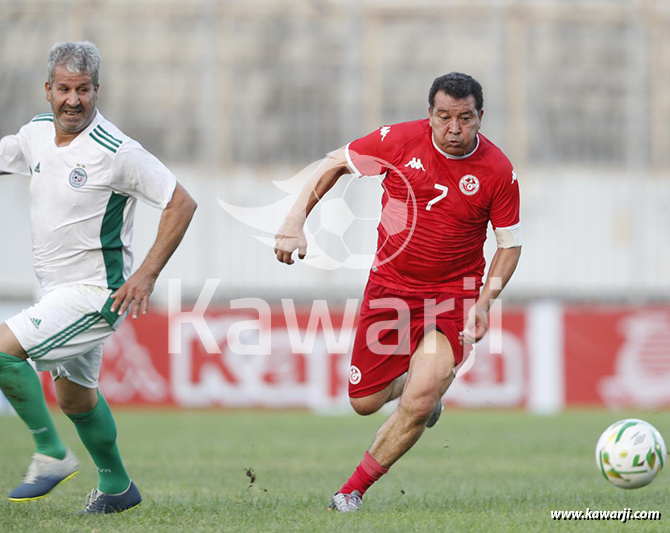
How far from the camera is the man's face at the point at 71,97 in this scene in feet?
21.1

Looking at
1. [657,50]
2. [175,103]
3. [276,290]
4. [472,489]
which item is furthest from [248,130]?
[472,489]

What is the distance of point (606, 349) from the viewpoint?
65.5ft

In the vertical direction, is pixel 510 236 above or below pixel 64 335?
above

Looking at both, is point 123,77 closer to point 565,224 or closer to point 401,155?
point 565,224

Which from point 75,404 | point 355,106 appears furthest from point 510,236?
point 355,106

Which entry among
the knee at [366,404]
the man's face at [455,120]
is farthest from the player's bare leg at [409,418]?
the man's face at [455,120]

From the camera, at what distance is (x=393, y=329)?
291 inches

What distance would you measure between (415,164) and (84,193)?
2.17 metres

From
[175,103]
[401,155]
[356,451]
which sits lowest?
[356,451]

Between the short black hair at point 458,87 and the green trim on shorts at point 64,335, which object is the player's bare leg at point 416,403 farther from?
the green trim on shorts at point 64,335

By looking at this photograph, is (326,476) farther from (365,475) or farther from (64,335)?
(64,335)

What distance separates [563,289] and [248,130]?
8.80 m

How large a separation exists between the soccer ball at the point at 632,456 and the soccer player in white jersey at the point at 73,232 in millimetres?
3138

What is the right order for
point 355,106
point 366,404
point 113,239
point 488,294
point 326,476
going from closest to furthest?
point 113,239 < point 488,294 < point 366,404 < point 326,476 < point 355,106
